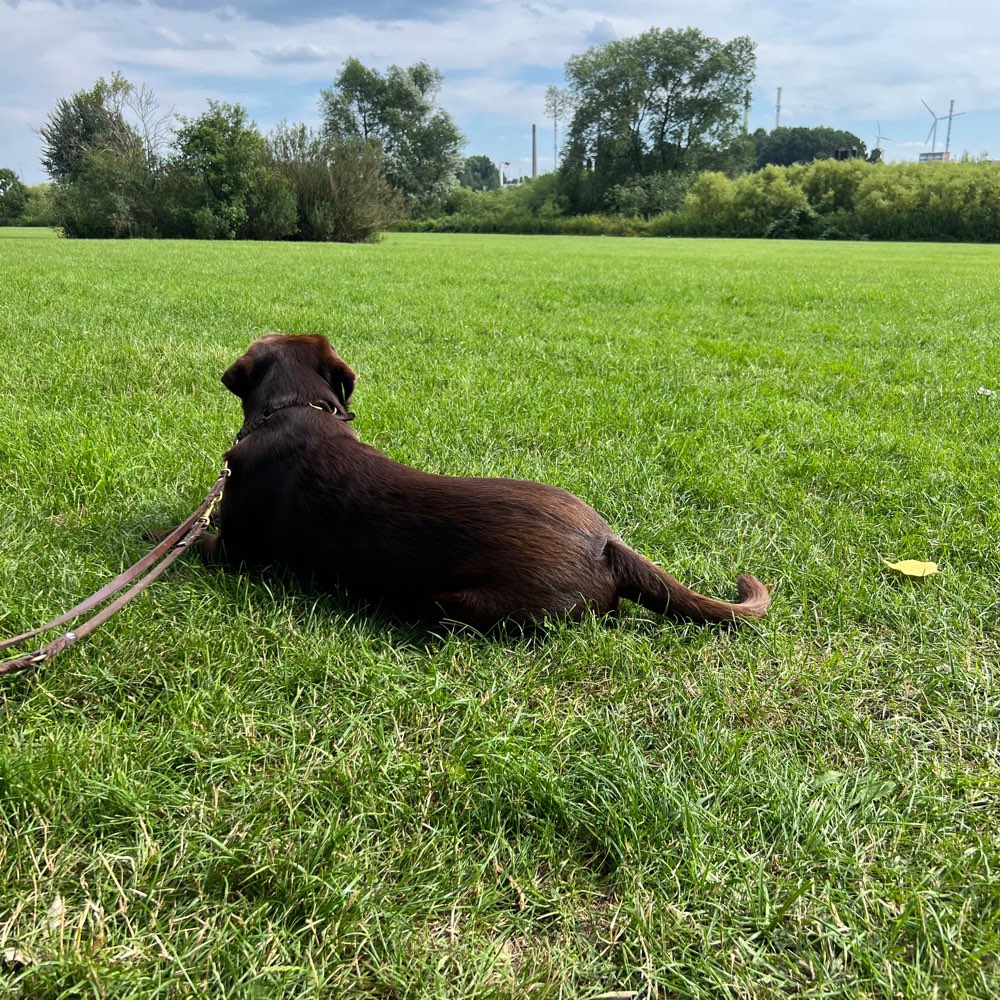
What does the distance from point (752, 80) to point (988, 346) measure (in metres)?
77.6

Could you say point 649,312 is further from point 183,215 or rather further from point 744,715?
point 183,215

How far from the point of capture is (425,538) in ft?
7.44

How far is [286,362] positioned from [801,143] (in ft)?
442

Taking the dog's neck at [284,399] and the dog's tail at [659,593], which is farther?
the dog's neck at [284,399]

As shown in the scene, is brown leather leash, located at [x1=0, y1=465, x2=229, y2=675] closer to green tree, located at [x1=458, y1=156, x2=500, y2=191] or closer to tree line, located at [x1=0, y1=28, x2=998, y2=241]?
tree line, located at [x1=0, y1=28, x2=998, y2=241]

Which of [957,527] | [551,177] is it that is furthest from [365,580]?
[551,177]

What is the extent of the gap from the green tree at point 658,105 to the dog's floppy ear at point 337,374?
235 feet

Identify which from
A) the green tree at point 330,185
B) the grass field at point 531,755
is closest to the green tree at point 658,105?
the green tree at point 330,185

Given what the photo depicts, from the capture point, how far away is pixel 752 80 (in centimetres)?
7025

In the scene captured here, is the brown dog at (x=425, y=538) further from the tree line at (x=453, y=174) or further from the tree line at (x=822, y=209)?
the tree line at (x=822, y=209)

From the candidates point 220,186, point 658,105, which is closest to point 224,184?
point 220,186

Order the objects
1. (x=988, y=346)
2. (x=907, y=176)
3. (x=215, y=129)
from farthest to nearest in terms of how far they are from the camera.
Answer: (x=907, y=176), (x=215, y=129), (x=988, y=346)

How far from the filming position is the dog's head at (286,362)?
9.50ft

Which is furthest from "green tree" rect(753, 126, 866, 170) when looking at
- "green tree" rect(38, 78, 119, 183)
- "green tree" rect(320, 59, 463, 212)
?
"green tree" rect(38, 78, 119, 183)
